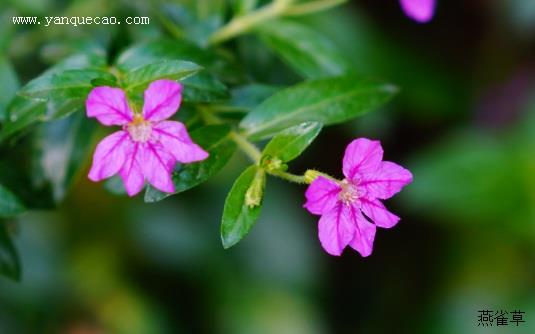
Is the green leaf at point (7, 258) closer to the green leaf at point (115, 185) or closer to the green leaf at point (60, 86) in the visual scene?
the green leaf at point (115, 185)

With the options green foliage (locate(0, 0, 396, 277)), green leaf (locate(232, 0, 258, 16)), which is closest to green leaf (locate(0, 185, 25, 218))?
green foliage (locate(0, 0, 396, 277))

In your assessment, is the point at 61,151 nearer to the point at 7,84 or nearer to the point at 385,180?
the point at 7,84

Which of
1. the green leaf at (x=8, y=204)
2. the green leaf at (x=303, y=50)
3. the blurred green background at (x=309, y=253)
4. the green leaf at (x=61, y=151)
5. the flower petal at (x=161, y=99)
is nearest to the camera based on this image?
the flower petal at (x=161, y=99)

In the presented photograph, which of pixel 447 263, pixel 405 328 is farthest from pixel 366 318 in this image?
pixel 447 263

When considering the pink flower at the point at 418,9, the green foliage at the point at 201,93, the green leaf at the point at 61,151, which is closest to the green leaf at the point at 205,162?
the green foliage at the point at 201,93

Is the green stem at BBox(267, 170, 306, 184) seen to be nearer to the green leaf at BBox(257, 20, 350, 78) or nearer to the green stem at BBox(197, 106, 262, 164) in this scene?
the green stem at BBox(197, 106, 262, 164)

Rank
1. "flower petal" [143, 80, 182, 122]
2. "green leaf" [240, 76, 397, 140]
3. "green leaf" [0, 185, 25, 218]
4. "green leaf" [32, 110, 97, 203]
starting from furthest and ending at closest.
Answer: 1. "green leaf" [32, 110, 97, 203]
2. "green leaf" [240, 76, 397, 140]
3. "green leaf" [0, 185, 25, 218]
4. "flower petal" [143, 80, 182, 122]

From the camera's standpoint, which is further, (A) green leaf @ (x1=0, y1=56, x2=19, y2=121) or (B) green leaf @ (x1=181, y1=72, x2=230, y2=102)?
(A) green leaf @ (x1=0, y1=56, x2=19, y2=121)

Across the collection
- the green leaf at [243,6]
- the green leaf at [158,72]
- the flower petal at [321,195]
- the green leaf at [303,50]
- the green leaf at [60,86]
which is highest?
the green leaf at [243,6]
